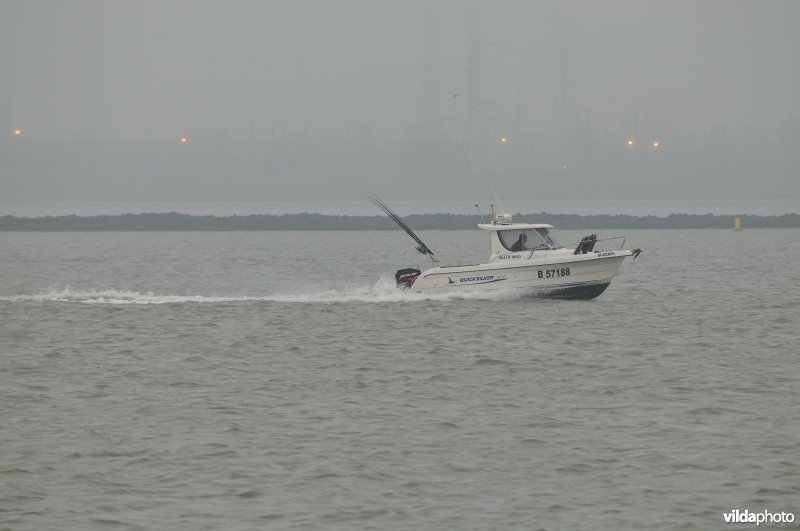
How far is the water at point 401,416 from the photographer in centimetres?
1498

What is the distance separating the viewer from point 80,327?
34.5m

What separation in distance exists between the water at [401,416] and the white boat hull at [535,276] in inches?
24.7

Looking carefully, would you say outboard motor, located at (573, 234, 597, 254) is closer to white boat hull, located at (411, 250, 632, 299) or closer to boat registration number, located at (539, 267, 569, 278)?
white boat hull, located at (411, 250, 632, 299)

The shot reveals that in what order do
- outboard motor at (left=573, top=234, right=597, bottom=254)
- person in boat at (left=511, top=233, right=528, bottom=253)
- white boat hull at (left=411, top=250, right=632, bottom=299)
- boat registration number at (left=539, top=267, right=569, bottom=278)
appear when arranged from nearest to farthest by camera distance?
1. outboard motor at (left=573, top=234, right=597, bottom=254)
2. white boat hull at (left=411, top=250, right=632, bottom=299)
3. boat registration number at (left=539, top=267, right=569, bottom=278)
4. person in boat at (left=511, top=233, right=528, bottom=253)

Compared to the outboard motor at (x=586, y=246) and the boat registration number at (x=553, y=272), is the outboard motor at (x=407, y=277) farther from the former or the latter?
the outboard motor at (x=586, y=246)

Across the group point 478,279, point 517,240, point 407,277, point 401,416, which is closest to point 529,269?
point 517,240

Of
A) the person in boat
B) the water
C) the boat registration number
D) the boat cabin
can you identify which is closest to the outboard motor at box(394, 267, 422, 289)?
A: the water

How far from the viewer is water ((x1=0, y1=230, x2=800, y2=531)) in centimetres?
1498

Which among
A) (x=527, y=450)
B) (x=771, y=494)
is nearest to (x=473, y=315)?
(x=527, y=450)

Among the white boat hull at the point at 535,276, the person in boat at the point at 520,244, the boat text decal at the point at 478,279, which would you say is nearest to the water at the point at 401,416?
the white boat hull at the point at 535,276

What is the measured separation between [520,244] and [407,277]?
13.1ft

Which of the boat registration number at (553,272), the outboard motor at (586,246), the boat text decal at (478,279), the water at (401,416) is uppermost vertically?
the outboard motor at (586,246)

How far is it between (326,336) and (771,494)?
59.7 feet

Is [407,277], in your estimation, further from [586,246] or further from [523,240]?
[586,246]
